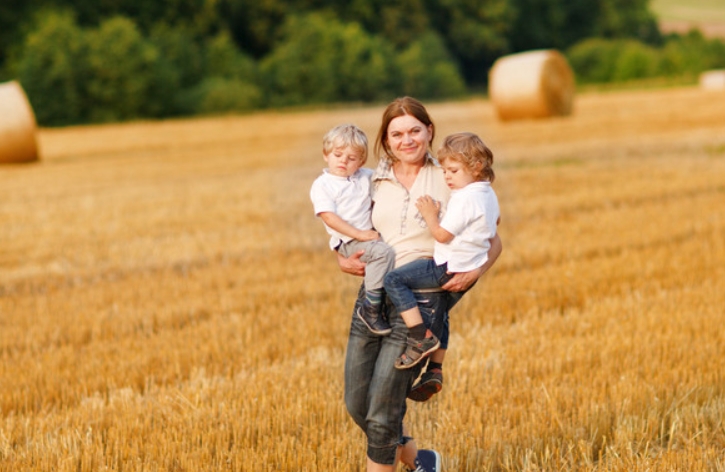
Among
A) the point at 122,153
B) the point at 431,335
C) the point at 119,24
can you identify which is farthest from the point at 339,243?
the point at 119,24

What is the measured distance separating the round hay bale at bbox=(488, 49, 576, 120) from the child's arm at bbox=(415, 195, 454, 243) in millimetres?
19761

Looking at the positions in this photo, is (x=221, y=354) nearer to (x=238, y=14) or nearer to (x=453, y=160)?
(x=453, y=160)

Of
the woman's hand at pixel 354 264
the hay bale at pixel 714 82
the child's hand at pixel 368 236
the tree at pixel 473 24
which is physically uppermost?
the tree at pixel 473 24

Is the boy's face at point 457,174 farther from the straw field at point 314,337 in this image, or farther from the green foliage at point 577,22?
the green foliage at point 577,22

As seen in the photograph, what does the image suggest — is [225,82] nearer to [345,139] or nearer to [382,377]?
[345,139]

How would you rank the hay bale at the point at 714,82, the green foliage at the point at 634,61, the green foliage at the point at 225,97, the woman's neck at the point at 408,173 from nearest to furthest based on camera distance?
the woman's neck at the point at 408,173
the hay bale at the point at 714,82
the green foliage at the point at 225,97
the green foliage at the point at 634,61

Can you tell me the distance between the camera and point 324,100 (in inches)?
1693

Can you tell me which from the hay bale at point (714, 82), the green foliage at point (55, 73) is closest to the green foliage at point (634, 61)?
the hay bale at point (714, 82)

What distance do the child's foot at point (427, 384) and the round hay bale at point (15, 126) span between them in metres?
15.8

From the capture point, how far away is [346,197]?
10.9ft

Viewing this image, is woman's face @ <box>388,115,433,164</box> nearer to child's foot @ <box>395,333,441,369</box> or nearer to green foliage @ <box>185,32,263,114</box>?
child's foot @ <box>395,333,441,369</box>

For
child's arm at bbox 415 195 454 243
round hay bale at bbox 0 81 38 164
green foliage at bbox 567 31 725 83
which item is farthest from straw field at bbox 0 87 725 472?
green foliage at bbox 567 31 725 83

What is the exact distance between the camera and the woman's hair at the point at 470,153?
313 centimetres

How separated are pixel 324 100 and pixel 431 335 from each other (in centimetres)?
4036
